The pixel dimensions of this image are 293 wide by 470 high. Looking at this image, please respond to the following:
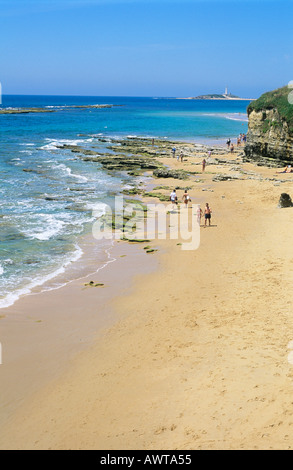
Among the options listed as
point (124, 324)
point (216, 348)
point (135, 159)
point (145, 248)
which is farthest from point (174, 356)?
point (135, 159)

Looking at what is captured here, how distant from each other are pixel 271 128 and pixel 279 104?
2.31 meters

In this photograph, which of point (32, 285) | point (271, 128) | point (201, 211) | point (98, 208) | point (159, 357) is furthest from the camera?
point (271, 128)

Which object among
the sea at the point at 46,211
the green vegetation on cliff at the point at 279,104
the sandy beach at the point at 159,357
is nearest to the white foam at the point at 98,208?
the sea at the point at 46,211

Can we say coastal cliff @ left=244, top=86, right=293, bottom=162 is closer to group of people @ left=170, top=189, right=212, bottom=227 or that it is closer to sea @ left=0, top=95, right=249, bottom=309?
sea @ left=0, top=95, right=249, bottom=309

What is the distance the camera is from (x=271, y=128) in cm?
3572

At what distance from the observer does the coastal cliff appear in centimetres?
3409

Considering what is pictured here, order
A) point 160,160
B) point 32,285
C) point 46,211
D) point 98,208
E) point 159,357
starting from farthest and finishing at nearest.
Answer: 1. point 160,160
2. point 98,208
3. point 46,211
4. point 32,285
5. point 159,357

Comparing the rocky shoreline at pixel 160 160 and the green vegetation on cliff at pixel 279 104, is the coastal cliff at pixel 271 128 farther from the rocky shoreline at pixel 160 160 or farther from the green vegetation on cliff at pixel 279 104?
the rocky shoreline at pixel 160 160

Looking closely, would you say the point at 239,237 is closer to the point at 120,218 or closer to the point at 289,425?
the point at 120,218

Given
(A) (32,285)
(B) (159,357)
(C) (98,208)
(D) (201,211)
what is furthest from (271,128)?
(B) (159,357)

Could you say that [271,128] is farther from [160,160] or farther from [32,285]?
[32,285]

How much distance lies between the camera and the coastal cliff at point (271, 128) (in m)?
34.1

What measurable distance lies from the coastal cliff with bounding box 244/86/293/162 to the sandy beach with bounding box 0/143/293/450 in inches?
795

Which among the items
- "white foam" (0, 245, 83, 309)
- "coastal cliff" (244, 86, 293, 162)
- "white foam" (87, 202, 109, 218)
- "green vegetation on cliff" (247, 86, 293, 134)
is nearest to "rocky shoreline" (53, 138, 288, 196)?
"coastal cliff" (244, 86, 293, 162)
